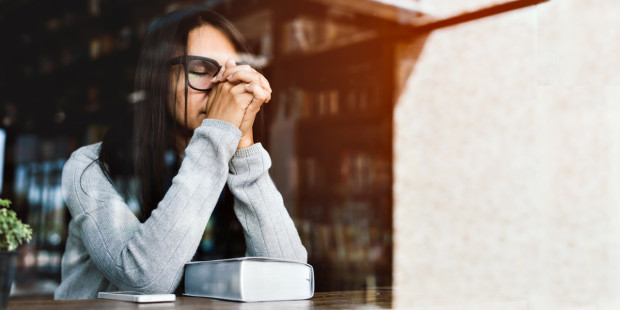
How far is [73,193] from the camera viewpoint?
1.13 meters

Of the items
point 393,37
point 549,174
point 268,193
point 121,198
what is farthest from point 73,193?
point 393,37

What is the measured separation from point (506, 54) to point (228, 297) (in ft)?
6.66

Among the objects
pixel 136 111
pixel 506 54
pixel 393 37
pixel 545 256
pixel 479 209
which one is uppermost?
pixel 393 37

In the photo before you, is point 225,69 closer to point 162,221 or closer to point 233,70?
point 233,70

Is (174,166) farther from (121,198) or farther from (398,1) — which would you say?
(398,1)

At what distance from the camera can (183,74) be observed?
1.29 m

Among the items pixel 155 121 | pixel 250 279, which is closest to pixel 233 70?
pixel 155 121

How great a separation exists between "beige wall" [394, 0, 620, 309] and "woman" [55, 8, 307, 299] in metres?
0.66

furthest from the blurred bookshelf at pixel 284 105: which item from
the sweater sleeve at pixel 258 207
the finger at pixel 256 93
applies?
the finger at pixel 256 93

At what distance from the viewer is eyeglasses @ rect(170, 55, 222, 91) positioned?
126 centimetres

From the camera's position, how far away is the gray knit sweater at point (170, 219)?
0.98 meters

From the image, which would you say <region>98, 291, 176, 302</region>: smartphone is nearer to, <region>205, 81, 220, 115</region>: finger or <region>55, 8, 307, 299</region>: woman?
<region>55, 8, 307, 299</region>: woman

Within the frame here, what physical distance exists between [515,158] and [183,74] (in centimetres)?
167

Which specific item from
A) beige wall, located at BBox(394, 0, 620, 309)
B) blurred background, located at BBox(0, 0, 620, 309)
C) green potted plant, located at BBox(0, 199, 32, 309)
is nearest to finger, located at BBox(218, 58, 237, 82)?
green potted plant, located at BBox(0, 199, 32, 309)
